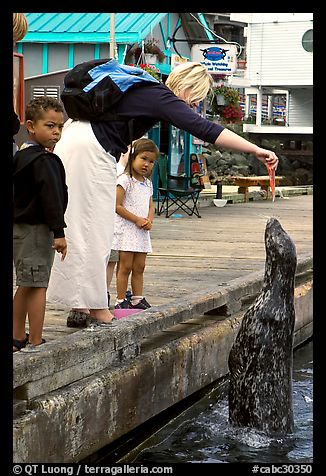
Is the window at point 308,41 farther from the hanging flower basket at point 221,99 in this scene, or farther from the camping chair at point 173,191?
the camping chair at point 173,191

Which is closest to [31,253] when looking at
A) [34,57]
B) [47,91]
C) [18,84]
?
[18,84]

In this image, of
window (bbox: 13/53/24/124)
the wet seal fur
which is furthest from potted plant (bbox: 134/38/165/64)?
the wet seal fur

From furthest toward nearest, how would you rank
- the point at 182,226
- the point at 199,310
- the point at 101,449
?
1. the point at 182,226
2. the point at 199,310
3. the point at 101,449

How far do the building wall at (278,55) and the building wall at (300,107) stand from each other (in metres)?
1.65

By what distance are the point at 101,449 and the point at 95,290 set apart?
0.89 metres

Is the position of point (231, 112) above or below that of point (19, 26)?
above

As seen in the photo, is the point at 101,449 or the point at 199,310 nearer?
the point at 101,449

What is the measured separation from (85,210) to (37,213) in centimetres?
45

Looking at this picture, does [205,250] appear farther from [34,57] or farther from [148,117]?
[34,57]

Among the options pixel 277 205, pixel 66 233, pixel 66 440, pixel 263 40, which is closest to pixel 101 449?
pixel 66 440

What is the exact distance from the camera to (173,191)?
49.9 ft
